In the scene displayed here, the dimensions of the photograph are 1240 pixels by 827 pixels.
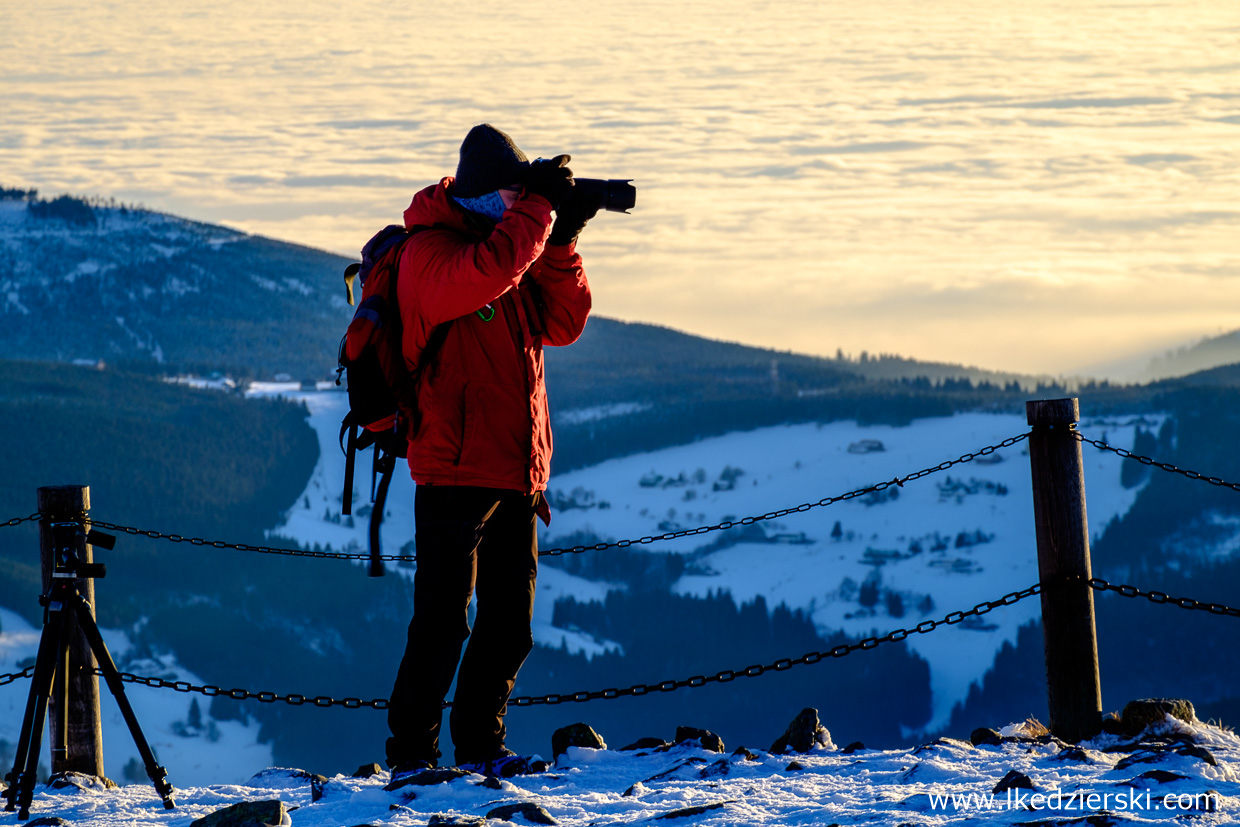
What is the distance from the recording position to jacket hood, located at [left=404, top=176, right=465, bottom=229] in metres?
4.95

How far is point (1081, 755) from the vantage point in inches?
211

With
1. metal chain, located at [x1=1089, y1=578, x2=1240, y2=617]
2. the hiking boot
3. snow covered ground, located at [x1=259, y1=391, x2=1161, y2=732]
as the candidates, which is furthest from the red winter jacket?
snow covered ground, located at [x1=259, y1=391, x2=1161, y2=732]

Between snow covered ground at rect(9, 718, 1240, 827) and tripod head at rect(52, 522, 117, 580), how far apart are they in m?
Answer: 0.95

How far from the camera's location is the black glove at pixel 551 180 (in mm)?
4844

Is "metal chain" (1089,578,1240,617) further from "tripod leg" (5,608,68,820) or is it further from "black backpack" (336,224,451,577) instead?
"tripod leg" (5,608,68,820)

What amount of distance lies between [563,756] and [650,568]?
175 m

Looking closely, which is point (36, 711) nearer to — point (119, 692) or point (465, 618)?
point (119, 692)

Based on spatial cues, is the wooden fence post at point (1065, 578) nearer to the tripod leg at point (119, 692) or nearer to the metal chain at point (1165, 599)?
the metal chain at point (1165, 599)

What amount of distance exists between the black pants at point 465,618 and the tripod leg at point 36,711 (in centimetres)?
135

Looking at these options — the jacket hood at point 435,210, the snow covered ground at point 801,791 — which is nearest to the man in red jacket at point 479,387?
the jacket hood at point 435,210

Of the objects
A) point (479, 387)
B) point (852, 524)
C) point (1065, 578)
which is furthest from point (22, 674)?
point (852, 524)

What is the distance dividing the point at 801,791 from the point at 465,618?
1.51m

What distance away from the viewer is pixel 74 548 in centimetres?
538

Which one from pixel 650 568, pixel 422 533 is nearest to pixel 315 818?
pixel 422 533
